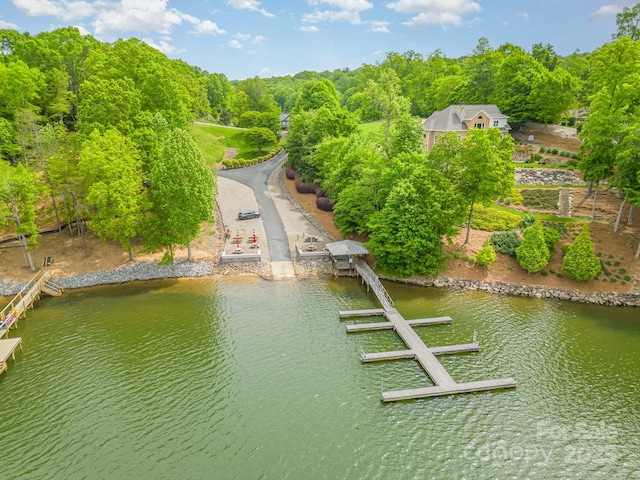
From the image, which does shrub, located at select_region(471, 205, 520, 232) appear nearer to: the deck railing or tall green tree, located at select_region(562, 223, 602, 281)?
tall green tree, located at select_region(562, 223, 602, 281)

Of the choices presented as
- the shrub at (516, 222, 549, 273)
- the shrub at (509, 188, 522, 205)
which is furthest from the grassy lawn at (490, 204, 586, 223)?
the shrub at (516, 222, 549, 273)

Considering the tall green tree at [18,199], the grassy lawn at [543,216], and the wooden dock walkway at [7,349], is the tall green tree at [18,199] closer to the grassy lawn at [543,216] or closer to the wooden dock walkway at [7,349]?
the wooden dock walkway at [7,349]

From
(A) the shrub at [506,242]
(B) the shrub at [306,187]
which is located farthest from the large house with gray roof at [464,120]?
(A) the shrub at [506,242]

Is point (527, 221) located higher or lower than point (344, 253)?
higher

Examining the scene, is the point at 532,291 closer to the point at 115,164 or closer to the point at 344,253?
the point at 344,253

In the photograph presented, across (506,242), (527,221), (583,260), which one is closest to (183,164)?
(506,242)

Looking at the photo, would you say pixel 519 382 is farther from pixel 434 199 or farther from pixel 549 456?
pixel 434 199

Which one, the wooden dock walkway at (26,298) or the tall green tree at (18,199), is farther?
the tall green tree at (18,199)
